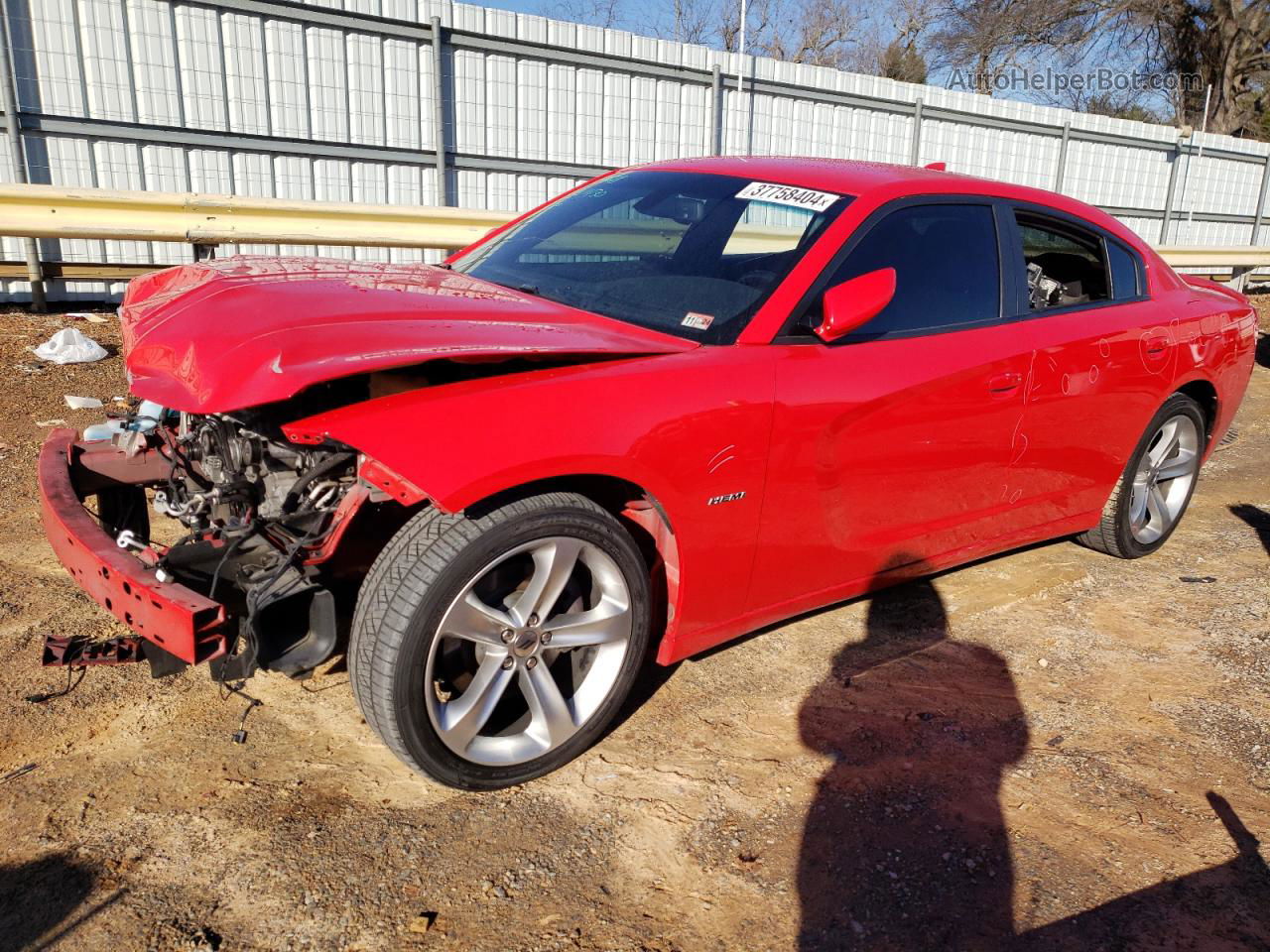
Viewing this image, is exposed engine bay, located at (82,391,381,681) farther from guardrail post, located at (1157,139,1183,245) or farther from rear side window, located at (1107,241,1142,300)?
guardrail post, located at (1157,139,1183,245)

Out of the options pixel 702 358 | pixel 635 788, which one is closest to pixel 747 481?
pixel 702 358

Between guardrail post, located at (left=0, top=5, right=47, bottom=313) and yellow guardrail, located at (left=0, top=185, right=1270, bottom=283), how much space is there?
6.5 inches

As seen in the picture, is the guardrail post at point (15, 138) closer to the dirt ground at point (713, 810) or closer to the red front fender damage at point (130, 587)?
the dirt ground at point (713, 810)

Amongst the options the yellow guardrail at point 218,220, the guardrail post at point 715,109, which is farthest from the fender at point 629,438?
the guardrail post at point 715,109

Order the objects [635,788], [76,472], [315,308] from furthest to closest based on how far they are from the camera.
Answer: [76,472] → [635,788] → [315,308]

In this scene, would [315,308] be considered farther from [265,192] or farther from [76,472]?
[265,192]

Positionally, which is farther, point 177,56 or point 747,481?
point 177,56

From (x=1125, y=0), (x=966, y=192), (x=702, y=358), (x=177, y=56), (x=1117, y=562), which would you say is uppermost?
(x=1125, y=0)

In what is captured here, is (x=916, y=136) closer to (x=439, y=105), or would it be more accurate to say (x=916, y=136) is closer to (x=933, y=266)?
(x=439, y=105)

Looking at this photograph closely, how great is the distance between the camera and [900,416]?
10.8ft

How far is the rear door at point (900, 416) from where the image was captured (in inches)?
121

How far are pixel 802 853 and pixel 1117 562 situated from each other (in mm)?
3070

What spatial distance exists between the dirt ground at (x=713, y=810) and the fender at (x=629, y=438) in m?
0.55

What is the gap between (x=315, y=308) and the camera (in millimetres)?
2590
